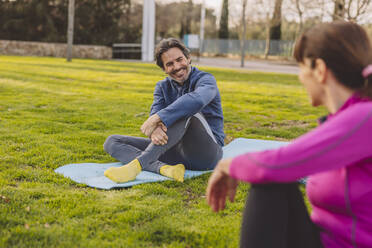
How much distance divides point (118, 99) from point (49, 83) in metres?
2.89

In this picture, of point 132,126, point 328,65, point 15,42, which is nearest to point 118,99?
point 132,126

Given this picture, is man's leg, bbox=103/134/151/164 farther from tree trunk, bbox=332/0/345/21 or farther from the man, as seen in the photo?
tree trunk, bbox=332/0/345/21

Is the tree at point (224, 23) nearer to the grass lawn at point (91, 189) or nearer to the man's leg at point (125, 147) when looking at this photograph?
the grass lawn at point (91, 189)

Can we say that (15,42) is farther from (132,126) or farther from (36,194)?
(36,194)

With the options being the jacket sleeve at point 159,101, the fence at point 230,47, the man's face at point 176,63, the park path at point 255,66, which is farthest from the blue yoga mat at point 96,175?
the fence at point 230,47

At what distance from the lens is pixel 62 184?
137 inches

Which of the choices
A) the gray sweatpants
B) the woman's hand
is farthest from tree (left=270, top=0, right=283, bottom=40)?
the woman's hand

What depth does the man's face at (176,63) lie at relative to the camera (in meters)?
3.78

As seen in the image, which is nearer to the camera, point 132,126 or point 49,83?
point 132,126

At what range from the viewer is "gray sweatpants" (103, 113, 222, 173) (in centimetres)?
365

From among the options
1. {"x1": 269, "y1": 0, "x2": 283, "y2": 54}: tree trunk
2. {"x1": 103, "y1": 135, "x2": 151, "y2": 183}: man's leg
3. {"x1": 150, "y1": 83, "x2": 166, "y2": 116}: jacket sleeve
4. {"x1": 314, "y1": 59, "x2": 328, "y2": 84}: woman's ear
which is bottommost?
{"x1": 103, "y1": 135, "x2": 151, "y2": 183}: man's leg

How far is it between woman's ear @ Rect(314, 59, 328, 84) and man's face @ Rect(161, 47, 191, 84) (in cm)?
241

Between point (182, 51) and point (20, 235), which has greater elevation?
point (182, 51)

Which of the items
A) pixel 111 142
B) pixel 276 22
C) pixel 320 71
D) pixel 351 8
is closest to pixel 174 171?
pixel 111 142
